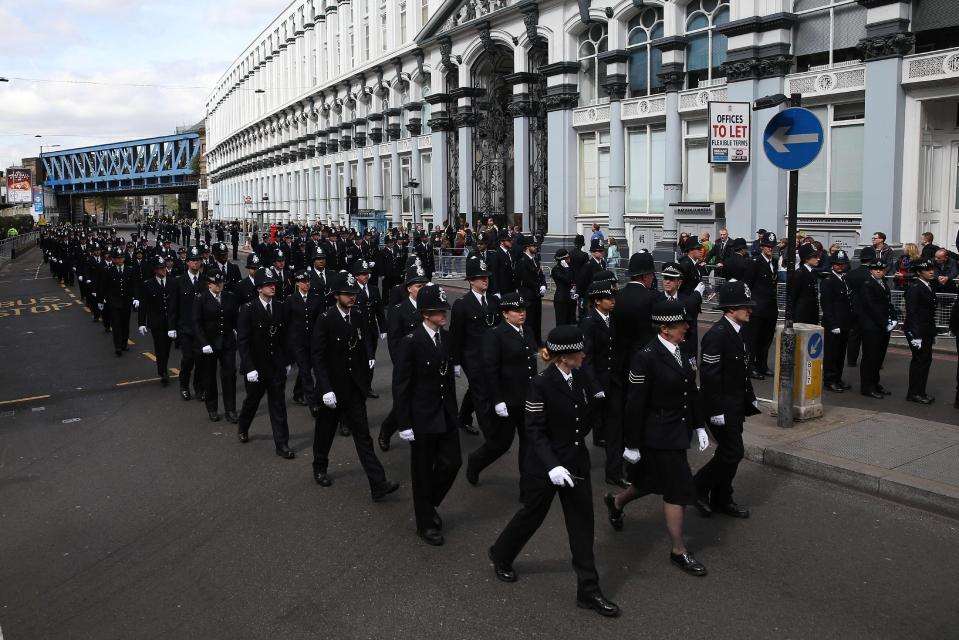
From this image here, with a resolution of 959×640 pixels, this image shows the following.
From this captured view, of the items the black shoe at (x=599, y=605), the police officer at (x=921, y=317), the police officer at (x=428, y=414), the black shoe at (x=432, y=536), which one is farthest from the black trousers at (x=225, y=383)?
the police officer at (x=921, y=317)

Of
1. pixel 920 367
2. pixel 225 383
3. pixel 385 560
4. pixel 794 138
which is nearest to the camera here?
pixel 385 560

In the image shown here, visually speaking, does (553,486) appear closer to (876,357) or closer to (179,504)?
(179,504)

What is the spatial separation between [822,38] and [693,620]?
65.3ft

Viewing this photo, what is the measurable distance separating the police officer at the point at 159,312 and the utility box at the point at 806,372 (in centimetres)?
875

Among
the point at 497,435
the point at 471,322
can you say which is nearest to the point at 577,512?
the point at 497,435

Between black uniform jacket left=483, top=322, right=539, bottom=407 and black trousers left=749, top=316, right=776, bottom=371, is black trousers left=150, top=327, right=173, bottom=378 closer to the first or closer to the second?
black uniform jacket left=483, top=322, right=539, bottom=407

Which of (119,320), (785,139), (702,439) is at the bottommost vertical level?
(119,320)

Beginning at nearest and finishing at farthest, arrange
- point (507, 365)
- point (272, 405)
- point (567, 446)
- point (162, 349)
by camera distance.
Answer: point (567, 446)
point (507, 365)
point (272, 405)
point (162, 349)

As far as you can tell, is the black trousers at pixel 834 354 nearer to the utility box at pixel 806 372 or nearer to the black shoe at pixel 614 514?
the utility box at pixel 806 372

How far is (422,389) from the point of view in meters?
6.64

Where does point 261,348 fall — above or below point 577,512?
above

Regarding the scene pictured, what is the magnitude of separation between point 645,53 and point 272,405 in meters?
21.9

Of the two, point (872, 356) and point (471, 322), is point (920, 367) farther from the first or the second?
point (471, 322)

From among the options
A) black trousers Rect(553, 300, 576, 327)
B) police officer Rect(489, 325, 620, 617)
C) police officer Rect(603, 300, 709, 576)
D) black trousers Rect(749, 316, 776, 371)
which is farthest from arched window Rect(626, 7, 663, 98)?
police officer Rect(489, 325, 620, 617)
